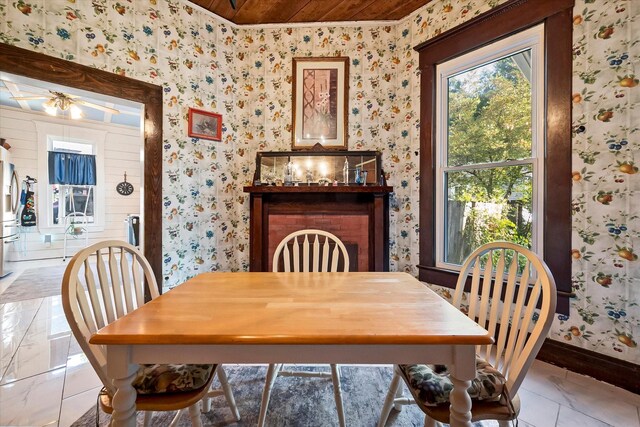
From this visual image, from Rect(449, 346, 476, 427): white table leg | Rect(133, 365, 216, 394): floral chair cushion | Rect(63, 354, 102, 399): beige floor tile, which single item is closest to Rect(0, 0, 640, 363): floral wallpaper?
Rect(63, 354, 102, 399): beige floor tile

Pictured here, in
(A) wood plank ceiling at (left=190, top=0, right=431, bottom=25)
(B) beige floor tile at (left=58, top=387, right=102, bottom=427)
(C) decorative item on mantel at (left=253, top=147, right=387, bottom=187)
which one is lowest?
(B) beige floor tile at (left=58, top=387, right=102, bottom=427)

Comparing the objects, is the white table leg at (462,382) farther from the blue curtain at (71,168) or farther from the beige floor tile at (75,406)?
the blue curtain at (71,168)

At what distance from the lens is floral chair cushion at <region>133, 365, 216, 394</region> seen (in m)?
0.92

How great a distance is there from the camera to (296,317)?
2.70 feet

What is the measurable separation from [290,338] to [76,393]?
64.5 inches

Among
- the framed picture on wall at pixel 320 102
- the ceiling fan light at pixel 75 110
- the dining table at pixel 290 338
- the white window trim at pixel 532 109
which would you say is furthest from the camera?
the ceiling fan light at pixel 75 110

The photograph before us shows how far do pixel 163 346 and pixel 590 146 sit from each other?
7.98ft

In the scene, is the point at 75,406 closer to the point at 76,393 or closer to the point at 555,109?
the point at 76,393

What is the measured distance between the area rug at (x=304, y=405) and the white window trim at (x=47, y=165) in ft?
17.2

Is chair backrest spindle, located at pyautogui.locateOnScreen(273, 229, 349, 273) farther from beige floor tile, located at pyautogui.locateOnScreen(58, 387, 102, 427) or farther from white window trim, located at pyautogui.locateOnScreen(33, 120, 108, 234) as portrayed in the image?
white window trim, located at pyautogui.locateOnScreen(33, 120, 108, 234)

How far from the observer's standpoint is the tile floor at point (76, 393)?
1325 millimetres

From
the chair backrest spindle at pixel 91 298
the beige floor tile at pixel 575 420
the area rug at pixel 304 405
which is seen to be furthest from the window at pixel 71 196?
the beige floor tile at pixel 575 420

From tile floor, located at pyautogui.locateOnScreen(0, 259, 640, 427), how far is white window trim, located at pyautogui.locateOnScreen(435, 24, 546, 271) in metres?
0.82

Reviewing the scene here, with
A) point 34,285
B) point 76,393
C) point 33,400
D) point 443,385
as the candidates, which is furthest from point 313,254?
point 34,285
